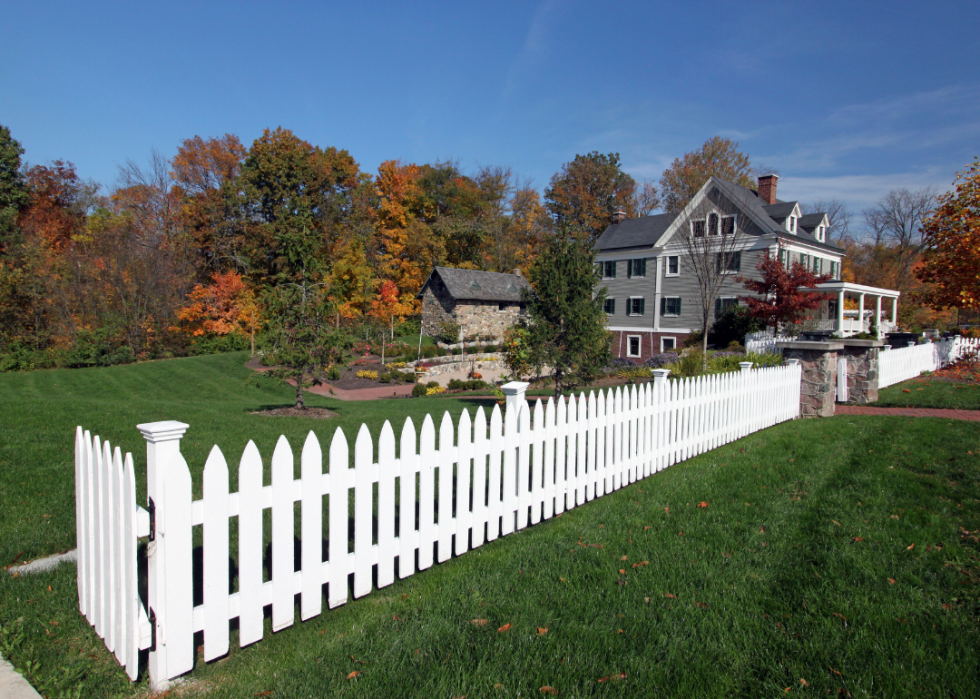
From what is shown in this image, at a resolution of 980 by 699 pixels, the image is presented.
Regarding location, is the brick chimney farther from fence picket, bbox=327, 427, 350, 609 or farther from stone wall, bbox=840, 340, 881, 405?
fence picket, bbox=327, 427, 350, 609

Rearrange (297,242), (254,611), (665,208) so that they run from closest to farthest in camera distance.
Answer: (254,611)
(297,242)
(665,208)

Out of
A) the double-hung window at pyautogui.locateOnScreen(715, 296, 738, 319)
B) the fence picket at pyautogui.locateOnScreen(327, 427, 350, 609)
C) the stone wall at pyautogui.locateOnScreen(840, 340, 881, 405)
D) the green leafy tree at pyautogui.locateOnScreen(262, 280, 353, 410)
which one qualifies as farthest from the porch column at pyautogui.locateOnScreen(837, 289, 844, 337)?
the fence picket at pyautogui.locateOnScreen(327, 427, 350, 609)

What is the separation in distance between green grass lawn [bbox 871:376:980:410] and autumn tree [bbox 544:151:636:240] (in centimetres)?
3502

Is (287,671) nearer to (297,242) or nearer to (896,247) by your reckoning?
(297,242)

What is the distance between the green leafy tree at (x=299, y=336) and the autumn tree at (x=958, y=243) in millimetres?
15644

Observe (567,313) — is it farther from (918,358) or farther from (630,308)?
(630,308)

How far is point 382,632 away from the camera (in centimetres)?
291

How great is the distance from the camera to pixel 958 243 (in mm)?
14367

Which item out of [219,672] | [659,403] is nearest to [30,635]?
[219,672]

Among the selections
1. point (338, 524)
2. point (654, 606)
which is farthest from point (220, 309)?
point (654, 606)

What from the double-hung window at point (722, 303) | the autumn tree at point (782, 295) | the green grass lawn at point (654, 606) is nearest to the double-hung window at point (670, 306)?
the double-hung window at point (722, 303)

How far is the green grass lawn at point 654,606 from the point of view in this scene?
101 inches

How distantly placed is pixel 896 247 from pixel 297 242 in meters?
55.0

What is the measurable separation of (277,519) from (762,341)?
972 inches
